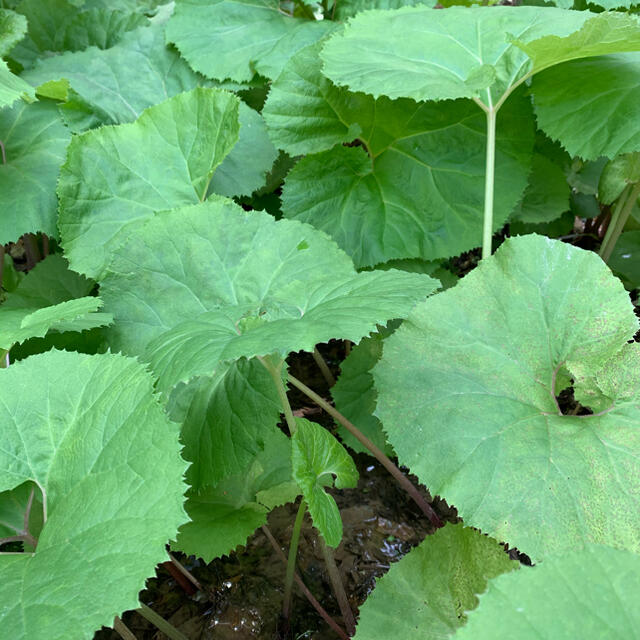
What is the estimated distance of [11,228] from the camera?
56.8 inches

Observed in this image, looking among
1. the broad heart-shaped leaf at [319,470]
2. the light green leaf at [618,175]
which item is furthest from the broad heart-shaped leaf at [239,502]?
the light green leaf at [618,175]

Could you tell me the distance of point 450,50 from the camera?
141 cm

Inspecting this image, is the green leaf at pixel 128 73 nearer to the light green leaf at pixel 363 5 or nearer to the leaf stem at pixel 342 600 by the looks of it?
the light green leaf at pixel 363 5

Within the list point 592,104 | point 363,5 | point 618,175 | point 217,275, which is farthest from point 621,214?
point 217,275

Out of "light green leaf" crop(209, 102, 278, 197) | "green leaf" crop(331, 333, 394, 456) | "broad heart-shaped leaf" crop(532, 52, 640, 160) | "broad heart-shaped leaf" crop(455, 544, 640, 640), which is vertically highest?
"broad heart-shaped leaf" crop(532, 52, 640, 160)

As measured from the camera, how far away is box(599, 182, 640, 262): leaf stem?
1.61m

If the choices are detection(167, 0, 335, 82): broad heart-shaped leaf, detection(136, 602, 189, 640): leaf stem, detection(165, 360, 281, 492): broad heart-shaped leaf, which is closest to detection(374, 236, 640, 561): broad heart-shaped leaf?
detection(165, 360, 281, 492): broad heart-shaped leaf

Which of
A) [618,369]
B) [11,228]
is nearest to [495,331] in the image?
[618,369]

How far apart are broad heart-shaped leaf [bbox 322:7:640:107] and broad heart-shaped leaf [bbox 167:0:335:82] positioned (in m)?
0.34

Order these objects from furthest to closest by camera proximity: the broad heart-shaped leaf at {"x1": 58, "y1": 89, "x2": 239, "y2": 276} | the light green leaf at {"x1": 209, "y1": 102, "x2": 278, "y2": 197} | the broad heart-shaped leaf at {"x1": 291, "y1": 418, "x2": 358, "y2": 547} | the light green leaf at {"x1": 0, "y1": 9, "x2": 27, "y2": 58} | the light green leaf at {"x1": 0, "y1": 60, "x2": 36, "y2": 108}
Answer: the light green leaf at {"x1": 0, "y1": 9, "x2": 27, "y2": 58}, the light green leaf at {"x1": 209, "y1": 102, "x2": 278, "y2": 197}, the broad heart-shaped leaf at {"x1": 58, "y1": 89, "x2": 239, "y2": 276}, the light green leaf at {"x1": 0, "y1": 60, "x2": 36, "y2": 108}, the broad heart-shaped leaf at {"x1": 291, "y1": 418, "x2": 358, "y2": 547}

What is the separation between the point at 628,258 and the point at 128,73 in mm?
1647

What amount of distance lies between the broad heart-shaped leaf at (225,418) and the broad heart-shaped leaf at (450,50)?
661mm

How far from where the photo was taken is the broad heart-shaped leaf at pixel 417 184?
1.54m

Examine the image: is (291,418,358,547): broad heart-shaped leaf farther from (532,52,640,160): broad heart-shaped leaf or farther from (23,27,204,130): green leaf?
(23,27,204,130): green leaf
